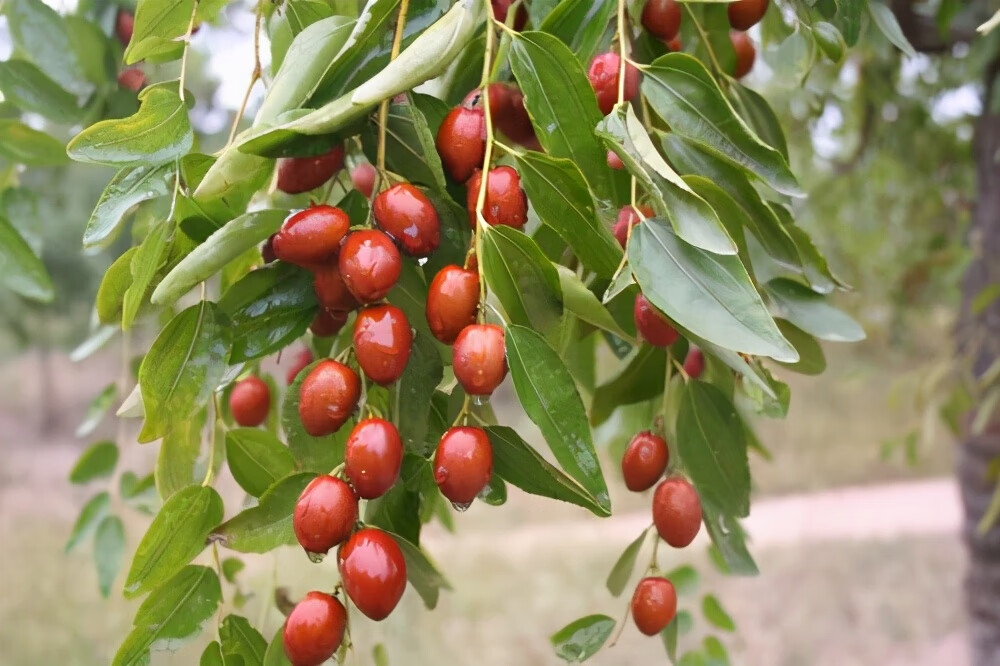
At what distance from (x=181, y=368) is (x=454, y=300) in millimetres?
151

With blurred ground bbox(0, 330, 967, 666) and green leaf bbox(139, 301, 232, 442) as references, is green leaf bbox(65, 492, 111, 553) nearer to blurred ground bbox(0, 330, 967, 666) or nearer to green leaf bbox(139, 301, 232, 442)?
blurred ground bbox(0, 330, 967, 666)

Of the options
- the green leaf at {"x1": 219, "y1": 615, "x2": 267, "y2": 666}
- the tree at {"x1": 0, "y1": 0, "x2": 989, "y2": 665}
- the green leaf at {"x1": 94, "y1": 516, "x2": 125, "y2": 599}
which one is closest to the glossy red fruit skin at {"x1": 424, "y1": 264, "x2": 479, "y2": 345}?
the tree at {"x1": 0, "y1": 0, "x2": 989, "y2": 665}

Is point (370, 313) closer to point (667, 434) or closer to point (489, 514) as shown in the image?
point (667, 434)

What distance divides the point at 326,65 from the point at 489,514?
→ 155 inches

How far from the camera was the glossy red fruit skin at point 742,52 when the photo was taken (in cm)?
61

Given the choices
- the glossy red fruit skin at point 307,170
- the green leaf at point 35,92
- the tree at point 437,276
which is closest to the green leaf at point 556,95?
the tree at point 437,276

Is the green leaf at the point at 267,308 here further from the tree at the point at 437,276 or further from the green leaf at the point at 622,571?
the green leaf at the point at 622,571

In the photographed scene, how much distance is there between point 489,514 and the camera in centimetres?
421

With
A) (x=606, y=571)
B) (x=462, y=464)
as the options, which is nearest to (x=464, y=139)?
(x=462, y=464)

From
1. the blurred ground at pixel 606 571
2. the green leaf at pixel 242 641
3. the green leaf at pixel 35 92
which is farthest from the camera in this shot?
the blurred ground at pixel 606 571

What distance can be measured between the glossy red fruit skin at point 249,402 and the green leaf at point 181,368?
0.69 feet

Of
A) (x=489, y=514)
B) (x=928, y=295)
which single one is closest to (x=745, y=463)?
(x=928, y=295)

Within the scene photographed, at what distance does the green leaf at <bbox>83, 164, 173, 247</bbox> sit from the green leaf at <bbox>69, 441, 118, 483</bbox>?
24.9 inches

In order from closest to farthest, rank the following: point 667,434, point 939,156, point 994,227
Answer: point 667,434
point 994,227
point 939,156
